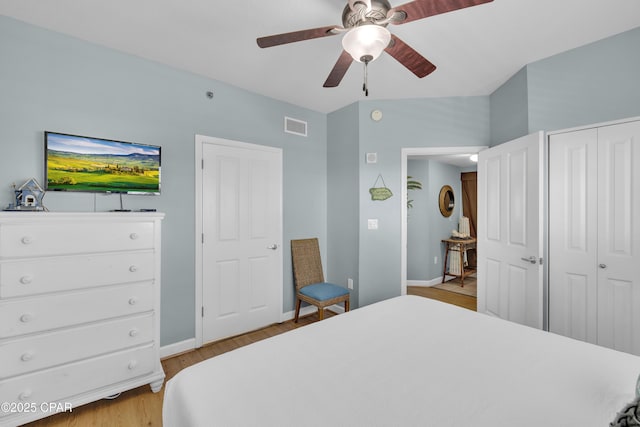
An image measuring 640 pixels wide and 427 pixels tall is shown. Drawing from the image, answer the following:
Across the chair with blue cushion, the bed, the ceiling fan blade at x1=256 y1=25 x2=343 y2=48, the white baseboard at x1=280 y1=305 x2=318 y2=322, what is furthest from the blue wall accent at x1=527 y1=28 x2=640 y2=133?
the white baseboard at x1=280 y1=305 x2=318 y2=322

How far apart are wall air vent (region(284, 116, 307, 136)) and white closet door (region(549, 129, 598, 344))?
258 cm

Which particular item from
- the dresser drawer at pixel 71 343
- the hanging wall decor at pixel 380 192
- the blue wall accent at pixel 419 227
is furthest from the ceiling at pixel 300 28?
the blue wall accent at pixel 419 227

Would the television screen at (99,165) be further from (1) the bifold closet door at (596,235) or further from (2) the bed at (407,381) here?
(1) the bifold closet door at (596,235)

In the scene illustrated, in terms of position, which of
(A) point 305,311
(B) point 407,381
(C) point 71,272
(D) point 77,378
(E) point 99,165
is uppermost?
(E) point 99,165

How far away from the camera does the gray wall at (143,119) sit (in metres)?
2.08

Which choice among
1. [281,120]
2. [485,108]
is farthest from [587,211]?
[281,120]

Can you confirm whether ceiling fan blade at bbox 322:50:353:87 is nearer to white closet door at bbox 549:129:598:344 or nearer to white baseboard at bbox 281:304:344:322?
white closet door at bbox 549:129:598:344

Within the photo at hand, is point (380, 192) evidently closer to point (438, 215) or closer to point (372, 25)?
point (372, 25)

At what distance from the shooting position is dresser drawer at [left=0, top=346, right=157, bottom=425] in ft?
5.69

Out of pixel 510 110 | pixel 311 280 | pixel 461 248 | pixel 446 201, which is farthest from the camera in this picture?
pixel 446 201

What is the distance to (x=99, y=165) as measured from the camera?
91.7 inches

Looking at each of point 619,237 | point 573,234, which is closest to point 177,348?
point 573,234

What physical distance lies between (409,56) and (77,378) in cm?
295

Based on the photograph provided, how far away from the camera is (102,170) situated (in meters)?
2.34
